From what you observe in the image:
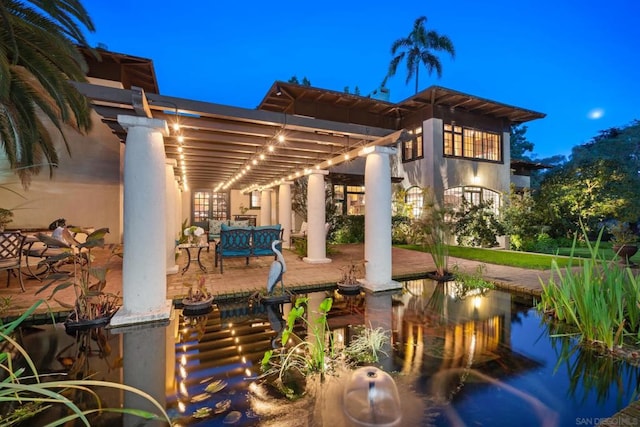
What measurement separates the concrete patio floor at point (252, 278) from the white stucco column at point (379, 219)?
947 millimetres

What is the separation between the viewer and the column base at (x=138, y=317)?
3895mm

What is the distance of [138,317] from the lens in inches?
157

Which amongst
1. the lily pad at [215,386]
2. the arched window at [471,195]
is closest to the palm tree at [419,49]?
the arched window at [471,195]

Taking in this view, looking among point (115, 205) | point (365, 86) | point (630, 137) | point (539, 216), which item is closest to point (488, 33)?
point (365, 86)

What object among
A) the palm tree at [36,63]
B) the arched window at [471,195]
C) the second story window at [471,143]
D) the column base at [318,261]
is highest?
the second story window at [471,143]

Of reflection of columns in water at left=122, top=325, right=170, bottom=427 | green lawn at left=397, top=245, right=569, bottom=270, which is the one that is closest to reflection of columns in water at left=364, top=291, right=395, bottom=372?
reflection of columns in water at left=122, top=325, right=170, bottom=427

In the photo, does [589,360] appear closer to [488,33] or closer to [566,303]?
[566,303]

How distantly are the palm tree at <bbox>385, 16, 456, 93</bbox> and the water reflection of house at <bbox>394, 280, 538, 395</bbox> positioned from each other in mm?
16129

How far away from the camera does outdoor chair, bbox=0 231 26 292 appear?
5.27 meters

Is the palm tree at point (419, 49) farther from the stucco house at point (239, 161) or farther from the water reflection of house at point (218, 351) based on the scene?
the water reflection of house at point (218, 351)

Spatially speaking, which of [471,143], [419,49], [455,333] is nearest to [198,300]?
[455,333]

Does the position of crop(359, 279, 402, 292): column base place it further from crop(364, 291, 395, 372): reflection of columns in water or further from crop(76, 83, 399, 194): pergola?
crop(76, 83, 399, 194): pergola

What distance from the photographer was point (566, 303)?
12.2ft

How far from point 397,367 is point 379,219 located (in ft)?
10.3
